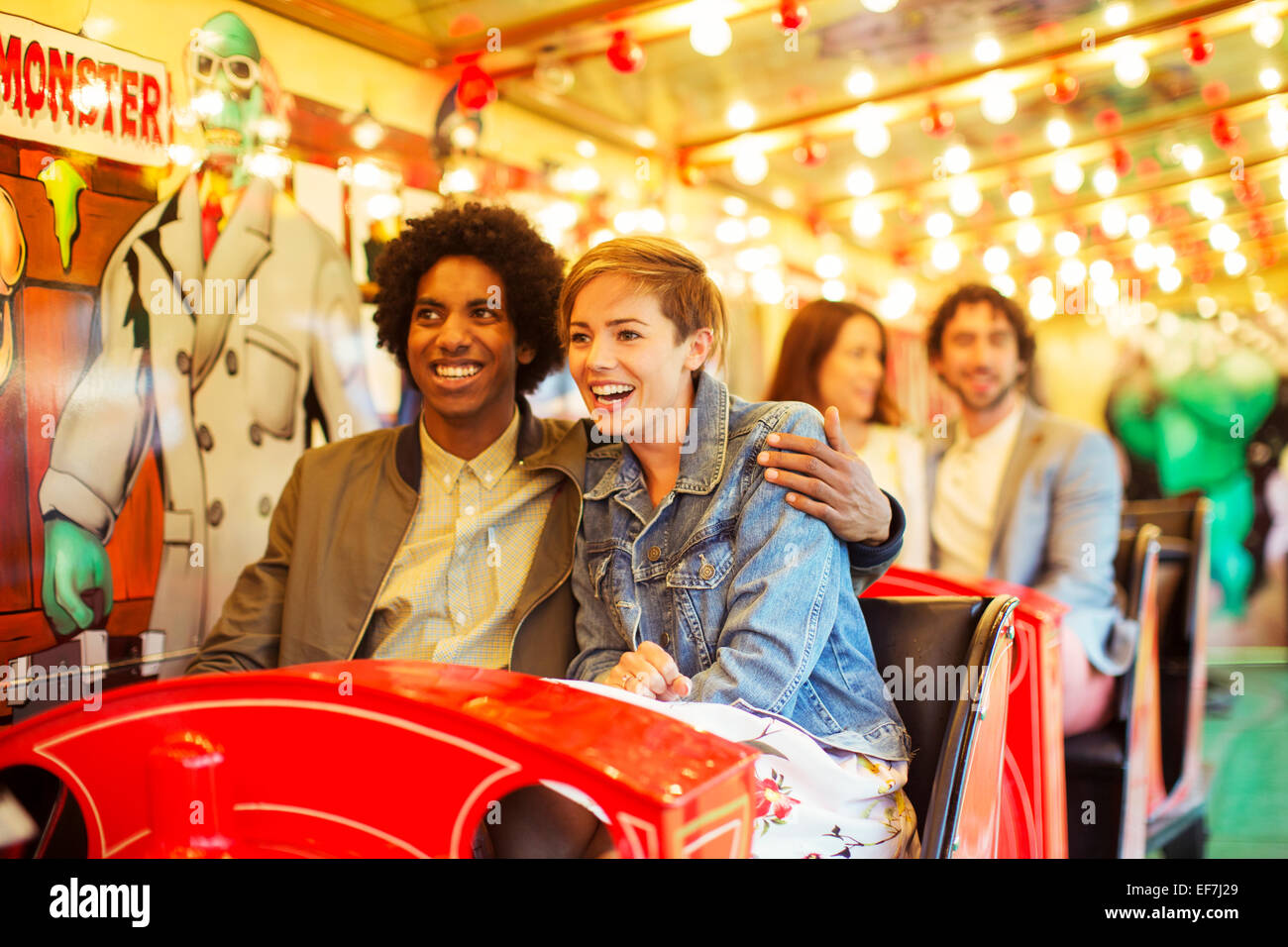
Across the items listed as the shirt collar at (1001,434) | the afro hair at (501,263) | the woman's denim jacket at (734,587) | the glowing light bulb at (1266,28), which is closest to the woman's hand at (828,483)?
the woman's denim jacket at (734,587)

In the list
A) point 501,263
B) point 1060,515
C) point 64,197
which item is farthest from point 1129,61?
point 64,197

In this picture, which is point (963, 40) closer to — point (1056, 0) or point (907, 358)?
point (1056, 0)

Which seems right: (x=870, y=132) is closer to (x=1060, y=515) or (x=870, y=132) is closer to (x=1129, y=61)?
(x=1129, y=61)

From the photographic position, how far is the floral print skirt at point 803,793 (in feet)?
3.99

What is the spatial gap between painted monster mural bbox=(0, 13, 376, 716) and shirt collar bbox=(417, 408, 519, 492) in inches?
31.2

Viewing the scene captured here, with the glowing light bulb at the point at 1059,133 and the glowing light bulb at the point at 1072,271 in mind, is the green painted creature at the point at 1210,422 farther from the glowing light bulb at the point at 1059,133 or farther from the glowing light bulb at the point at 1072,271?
the glowing light bulb at the point at 1059,133

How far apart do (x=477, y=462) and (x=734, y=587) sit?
0.62 metres

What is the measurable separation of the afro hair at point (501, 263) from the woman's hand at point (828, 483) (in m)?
0.66

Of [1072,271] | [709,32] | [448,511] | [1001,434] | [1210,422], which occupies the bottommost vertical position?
[448,511]

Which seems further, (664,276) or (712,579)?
(664,276)

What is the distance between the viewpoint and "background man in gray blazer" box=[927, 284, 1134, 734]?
2.47 m

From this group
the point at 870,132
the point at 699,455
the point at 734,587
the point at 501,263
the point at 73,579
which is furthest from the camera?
the point at 870,132

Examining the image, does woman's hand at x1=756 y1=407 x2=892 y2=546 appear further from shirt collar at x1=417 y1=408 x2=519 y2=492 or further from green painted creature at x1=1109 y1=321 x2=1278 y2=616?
green painted creature at x1=1109 y1=321 x2=1278 y2=616

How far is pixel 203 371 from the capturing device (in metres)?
2.40
